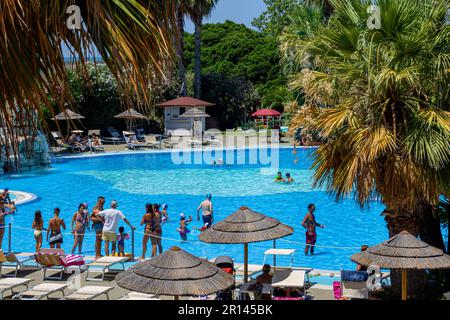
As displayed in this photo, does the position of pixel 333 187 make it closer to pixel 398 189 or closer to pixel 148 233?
pixel 398 189

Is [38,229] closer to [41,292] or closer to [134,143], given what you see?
[41,292]

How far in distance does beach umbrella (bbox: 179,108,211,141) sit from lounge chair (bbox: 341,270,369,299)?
27.9m

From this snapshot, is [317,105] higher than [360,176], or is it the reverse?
[317,105]

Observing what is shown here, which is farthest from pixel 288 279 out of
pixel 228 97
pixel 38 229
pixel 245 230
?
pixel 228 97

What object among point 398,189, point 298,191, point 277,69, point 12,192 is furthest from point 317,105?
point 277,69

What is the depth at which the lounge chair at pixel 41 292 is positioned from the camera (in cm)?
978

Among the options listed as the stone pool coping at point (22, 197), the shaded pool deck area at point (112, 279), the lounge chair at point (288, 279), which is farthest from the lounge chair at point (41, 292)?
the stone pool coping at point (22, 197)

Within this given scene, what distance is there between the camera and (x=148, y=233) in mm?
13828

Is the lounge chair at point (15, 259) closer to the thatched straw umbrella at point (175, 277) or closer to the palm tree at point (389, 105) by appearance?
the thatched straw umbrella at point (175, 277)

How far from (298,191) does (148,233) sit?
10.9 meters

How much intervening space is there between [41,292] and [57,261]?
167cm

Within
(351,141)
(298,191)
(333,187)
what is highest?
(351,141)

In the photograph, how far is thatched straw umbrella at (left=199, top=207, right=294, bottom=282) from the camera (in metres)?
9.95
